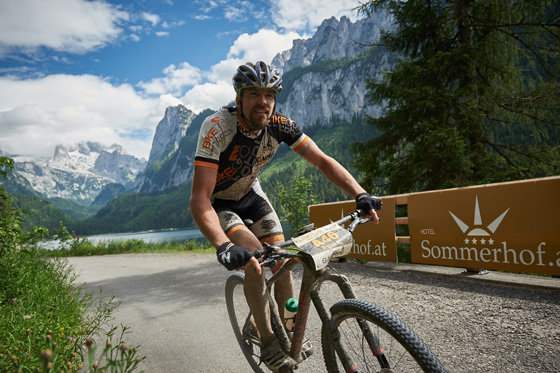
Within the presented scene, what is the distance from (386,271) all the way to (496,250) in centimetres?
207

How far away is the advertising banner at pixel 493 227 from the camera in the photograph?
15.1ft

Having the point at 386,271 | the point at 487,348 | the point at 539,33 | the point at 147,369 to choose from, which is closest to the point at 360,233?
the point at 386,271

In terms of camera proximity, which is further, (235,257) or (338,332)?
(338,332)

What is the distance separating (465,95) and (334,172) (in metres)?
8.27

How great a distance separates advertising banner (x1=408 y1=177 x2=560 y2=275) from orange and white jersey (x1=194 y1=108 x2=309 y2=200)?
3.84 meters

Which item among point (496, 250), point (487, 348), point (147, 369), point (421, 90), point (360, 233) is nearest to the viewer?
point (487, 348)

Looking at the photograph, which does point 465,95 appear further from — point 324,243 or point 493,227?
point 324,243

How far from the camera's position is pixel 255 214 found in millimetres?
3262

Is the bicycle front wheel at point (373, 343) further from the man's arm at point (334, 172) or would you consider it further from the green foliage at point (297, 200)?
the green foliage at point (297, 200)

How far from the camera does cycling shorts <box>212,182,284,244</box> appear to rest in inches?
124

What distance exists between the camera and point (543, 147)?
31.7 feet

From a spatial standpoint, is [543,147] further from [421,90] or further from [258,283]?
[258,283]

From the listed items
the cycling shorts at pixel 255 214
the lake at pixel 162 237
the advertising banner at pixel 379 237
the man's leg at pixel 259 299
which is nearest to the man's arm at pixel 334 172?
the cycling shorts at pixel 255 214

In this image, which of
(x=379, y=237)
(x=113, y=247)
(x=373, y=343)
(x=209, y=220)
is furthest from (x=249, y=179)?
(x=113, y=247)
